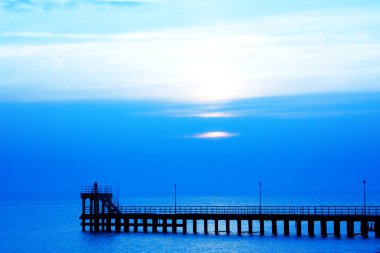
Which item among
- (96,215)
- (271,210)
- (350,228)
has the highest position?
(271,210)

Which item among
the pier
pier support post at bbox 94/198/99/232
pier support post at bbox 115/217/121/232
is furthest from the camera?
pier support post at bbox 115/217/121/232

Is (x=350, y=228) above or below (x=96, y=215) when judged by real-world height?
below

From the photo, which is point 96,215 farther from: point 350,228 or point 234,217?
point 350,228

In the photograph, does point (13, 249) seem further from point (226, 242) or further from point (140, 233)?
point (226, 242)

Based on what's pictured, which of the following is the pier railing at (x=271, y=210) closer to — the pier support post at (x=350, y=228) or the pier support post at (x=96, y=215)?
the pier support post at (x=350, y=228)

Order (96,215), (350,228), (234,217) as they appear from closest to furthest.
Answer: (350,228)
(234,217)
(96,215)

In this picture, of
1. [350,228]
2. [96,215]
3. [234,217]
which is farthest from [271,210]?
[96,215]

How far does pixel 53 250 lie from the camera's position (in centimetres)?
7831

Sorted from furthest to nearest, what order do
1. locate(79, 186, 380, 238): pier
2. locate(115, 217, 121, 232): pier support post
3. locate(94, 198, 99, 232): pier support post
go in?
locate(115, 217, 121, 232): pier support post → locate(94, 198, 99, 232): pier support post → locate(79, 186, 380, 238): pier

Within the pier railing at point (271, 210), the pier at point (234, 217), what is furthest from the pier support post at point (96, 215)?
the pier railing at point (271, 210)

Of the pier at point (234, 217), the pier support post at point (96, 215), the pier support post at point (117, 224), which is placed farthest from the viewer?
the pier support post at point (117, 224)

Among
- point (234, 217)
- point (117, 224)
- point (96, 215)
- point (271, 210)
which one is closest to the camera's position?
point (234, 217)

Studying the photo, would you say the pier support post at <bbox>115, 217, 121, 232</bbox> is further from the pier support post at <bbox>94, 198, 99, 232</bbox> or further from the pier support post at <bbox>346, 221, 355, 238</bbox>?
the pier support post at <bbox>346, 221, 355, 238</bbox>

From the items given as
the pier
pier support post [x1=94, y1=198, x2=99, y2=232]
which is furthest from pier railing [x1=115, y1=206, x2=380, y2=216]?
pier support post [x1=94, y1=198, x2=99, y2=232]
